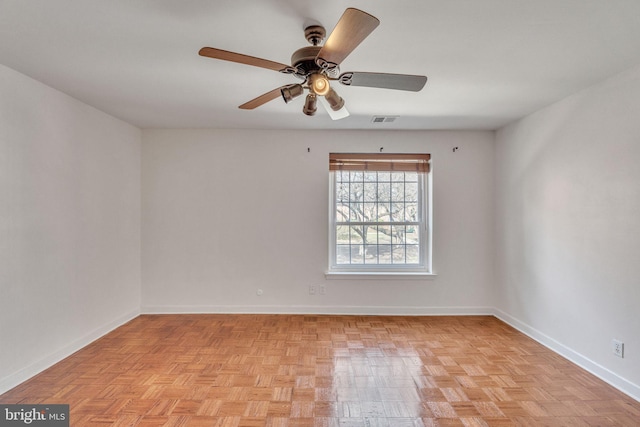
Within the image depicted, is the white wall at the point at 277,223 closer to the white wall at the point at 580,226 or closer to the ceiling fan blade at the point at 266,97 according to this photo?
the white wall at the point at 580,226

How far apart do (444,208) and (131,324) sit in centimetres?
398

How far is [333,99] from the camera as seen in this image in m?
2.00

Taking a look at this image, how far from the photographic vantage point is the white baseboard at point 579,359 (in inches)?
94.2

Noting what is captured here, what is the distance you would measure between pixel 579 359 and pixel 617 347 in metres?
0.43

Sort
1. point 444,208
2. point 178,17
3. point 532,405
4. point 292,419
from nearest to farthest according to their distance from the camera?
1. point 178,17
2. point 292,419
3. point 532,405
4. point 444,208

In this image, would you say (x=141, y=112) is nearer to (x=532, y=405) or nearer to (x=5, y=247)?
(x=5, y=247)

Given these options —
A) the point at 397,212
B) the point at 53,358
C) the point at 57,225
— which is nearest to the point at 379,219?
the point at 397,212

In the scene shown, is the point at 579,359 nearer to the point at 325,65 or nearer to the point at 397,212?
the point at 397,212

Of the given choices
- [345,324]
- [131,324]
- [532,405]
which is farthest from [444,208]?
[131,324]

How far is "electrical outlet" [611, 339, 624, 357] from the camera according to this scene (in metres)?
2.46

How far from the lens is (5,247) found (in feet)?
7.91

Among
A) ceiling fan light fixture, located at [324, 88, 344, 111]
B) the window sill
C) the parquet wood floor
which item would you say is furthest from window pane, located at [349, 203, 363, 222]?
ceiling fan light fixture, located at [324, 88, 344, 111]

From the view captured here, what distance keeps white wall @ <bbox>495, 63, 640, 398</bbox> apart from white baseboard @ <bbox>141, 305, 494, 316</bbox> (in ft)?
1.91
